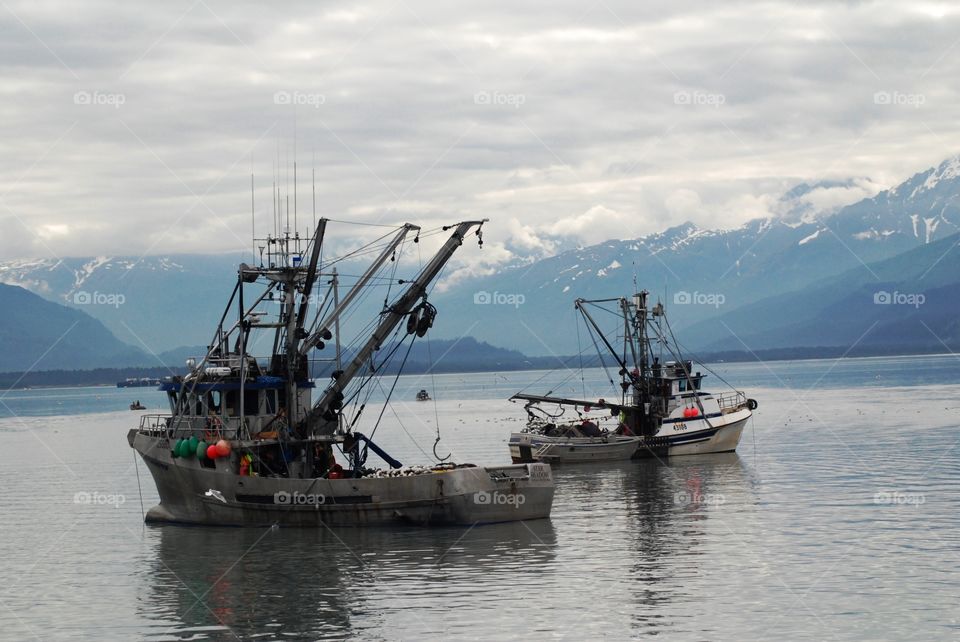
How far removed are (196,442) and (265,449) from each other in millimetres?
2415

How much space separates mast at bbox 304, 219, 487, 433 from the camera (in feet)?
152

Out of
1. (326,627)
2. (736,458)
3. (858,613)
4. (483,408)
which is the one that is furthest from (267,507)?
(483,408)

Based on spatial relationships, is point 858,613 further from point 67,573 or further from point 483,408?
point 483,408

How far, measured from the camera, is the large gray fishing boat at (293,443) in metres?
43.5

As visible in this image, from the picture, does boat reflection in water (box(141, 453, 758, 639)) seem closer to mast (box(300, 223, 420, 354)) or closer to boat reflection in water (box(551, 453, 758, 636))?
boat reflection in water (box(551, 453, 758, 636))

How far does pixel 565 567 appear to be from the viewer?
36625mm

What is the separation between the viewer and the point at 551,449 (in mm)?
70750
